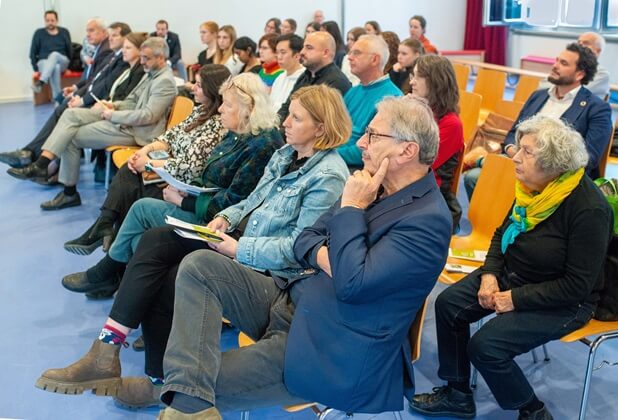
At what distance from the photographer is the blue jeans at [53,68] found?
895 centimetres

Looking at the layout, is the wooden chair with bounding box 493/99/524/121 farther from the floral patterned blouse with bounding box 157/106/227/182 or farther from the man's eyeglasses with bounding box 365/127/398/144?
the man's eyeglasses with bounding box 365/127/398/144

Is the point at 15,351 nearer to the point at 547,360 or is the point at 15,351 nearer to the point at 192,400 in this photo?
the point at 192,400

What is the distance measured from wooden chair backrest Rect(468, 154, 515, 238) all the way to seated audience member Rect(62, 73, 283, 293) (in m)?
0.93

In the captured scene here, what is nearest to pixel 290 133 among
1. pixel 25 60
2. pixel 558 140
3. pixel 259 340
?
pixel 259 340

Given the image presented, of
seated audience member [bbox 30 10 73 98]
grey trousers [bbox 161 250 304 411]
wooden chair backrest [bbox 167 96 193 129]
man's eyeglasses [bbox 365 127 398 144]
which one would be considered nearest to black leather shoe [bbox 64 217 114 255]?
wooden chair backrest [bbox 167 96 193 129]

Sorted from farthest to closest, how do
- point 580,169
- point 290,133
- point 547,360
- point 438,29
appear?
point 438,29 → point 547,360 → point 290,133 → point 580,169

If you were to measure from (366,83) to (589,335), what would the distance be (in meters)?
2.05

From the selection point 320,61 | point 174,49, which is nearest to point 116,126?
point 320,61

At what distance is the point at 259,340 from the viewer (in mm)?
1993

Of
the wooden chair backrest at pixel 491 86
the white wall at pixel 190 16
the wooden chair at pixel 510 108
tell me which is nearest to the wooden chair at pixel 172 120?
the wooden chair at pixel 510 108

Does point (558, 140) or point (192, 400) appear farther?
point (558, 140)

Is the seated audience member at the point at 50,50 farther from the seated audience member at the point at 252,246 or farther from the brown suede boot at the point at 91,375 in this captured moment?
the brown suede boot at the point at 91,375

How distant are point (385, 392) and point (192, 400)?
52 centimetres

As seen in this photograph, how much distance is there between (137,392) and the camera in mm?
2402
